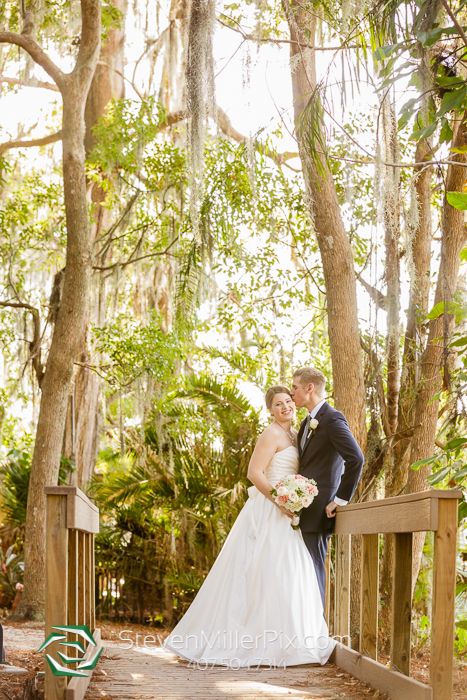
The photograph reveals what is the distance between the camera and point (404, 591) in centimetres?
420

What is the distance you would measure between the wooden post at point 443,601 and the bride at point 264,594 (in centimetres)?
188

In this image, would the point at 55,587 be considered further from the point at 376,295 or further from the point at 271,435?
the point at 376,295

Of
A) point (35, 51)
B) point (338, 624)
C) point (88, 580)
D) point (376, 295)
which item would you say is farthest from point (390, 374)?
point (35, 51)

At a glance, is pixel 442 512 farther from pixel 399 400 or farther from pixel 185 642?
pixel 399 400

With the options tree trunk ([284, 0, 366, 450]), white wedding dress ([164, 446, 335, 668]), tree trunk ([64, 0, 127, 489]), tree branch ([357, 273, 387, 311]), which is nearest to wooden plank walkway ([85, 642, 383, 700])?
white wedding dress ([164, 446, 335, 668])

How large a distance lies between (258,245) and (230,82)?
325 cm

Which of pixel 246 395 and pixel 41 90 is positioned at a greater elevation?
pixel 41 90

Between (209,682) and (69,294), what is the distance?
6.30 m

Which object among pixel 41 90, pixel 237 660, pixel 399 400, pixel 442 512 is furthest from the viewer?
pixel 41 90

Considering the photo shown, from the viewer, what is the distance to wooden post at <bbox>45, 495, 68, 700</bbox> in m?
4.00

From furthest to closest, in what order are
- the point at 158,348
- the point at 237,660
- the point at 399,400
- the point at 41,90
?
the point at 41,90 < the point at 158,348 < the point at 399,400 < the point at 237,660

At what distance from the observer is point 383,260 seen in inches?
372

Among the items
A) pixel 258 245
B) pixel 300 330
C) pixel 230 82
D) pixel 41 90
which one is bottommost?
pixel 300 330

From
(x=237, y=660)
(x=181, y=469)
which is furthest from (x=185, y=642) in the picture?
(x=181, y=469)
